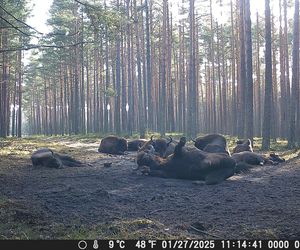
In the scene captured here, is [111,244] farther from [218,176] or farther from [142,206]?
[218,176]

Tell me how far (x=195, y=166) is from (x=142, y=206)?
3.32m

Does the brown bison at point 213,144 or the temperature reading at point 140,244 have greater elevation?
the brown bison at point 213,144

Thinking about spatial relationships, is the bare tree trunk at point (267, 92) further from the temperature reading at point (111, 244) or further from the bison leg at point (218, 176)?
the temperature reading at point (111, 244)

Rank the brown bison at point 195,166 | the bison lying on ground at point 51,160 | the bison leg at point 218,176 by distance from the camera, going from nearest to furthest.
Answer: the bison leg at point 218,176 → the brown bison at point 195,166 → the bison lying on ground at point 51,160

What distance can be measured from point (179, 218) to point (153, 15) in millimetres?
38948

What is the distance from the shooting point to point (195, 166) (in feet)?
34.0

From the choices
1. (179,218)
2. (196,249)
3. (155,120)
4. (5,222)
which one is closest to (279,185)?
(179,218)

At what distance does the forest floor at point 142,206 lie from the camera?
5539mm

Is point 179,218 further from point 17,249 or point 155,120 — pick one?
point 155,120

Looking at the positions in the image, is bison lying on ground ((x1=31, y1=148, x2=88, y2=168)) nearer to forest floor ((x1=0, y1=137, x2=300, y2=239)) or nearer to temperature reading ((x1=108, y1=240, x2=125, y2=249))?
forest floor ((x1=0, y1=137, x2=300, y2=239))

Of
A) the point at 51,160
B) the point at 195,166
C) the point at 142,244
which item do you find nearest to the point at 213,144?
the point at 195,166

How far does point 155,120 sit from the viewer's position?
162ft

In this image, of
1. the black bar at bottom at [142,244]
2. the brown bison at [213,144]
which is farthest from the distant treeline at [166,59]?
the black bar at bottom at [142,244]

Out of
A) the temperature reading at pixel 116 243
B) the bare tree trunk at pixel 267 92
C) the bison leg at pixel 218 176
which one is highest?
the bare tree trunk at pixel 267 92
